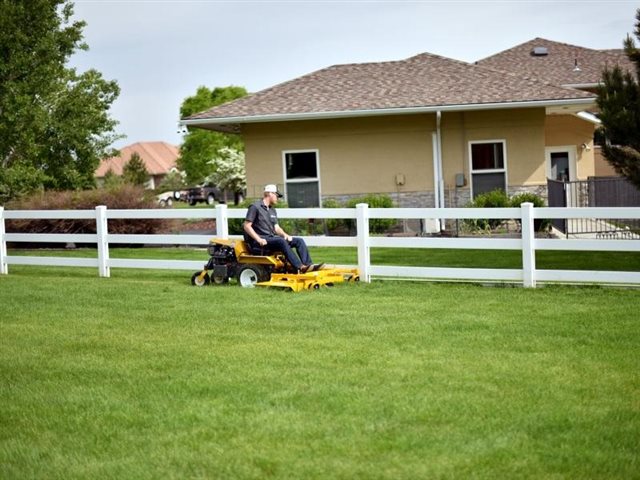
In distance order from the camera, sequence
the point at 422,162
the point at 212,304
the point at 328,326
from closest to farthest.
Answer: the point at 328,326 < the point at 212,304 < the point at 422,162

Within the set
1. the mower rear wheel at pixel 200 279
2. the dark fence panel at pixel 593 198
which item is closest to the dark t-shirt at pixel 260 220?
the mower rear wheel at pixel 200 279

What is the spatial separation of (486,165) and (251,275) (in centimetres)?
1355

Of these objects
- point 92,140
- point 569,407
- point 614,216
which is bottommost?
point 569,407

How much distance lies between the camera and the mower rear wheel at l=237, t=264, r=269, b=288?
1438cm

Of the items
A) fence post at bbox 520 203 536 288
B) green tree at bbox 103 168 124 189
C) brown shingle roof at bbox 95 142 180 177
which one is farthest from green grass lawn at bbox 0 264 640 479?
brown shingle roof at bbox 95 142 180 177

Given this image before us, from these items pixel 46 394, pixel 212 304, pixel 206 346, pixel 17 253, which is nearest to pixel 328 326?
pixel 206 346

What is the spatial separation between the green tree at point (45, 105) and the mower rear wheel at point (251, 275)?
1477 centimetres

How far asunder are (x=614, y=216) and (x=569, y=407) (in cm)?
644

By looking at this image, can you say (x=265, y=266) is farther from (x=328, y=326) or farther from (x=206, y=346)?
(x=206, y=346)

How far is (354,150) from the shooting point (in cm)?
2706

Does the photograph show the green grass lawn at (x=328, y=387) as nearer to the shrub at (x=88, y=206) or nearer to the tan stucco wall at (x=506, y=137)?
the shrub at (x=88, y=206)

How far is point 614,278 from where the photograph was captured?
13039 millimetres

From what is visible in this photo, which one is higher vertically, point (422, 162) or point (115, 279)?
point (422, 162)

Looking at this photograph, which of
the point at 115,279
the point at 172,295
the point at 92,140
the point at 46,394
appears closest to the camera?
the point at 46,394
